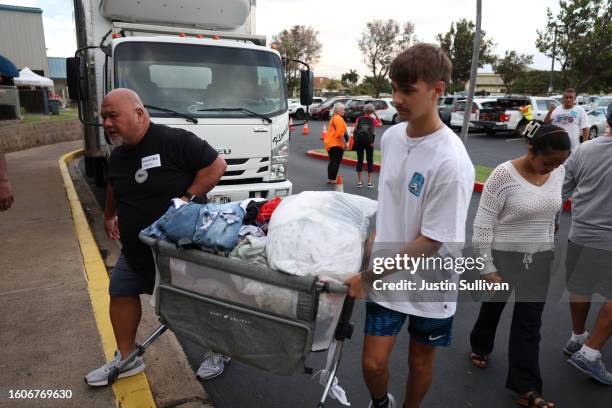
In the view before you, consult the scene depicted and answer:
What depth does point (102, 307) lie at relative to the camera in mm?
3572

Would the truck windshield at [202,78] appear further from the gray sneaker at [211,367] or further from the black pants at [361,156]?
the black pants at [361,156]

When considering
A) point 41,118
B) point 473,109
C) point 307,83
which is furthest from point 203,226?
point 473,109

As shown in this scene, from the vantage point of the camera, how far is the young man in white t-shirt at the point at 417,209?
1.73 meters

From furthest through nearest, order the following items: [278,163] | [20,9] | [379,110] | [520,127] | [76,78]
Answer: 1. [20,9]
2. [379,110]
3. [520,127]
4. [278,163]
5. [76,78]

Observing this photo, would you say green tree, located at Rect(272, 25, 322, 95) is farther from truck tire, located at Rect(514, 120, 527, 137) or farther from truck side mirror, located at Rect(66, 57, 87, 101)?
truck side mirror, located at Rect(66, 57, 87, 101)

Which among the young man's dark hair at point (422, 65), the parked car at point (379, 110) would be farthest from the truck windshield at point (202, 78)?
the parked car at point (379, 110)

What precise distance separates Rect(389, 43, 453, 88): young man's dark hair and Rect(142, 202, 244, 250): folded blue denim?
→ 2.93 ft

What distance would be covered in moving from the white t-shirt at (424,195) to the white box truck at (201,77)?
337 centimetres

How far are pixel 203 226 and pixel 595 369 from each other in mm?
2615

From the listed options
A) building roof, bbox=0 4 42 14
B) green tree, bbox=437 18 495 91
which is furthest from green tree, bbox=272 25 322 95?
building roof, bbox=0 4 42 14

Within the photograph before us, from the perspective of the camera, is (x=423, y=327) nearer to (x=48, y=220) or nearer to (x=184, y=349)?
(x=184, y=349)

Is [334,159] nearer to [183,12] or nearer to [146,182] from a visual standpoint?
[183,12]

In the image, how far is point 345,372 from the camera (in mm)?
2963

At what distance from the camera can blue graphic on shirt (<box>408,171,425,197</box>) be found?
1.80 metres
